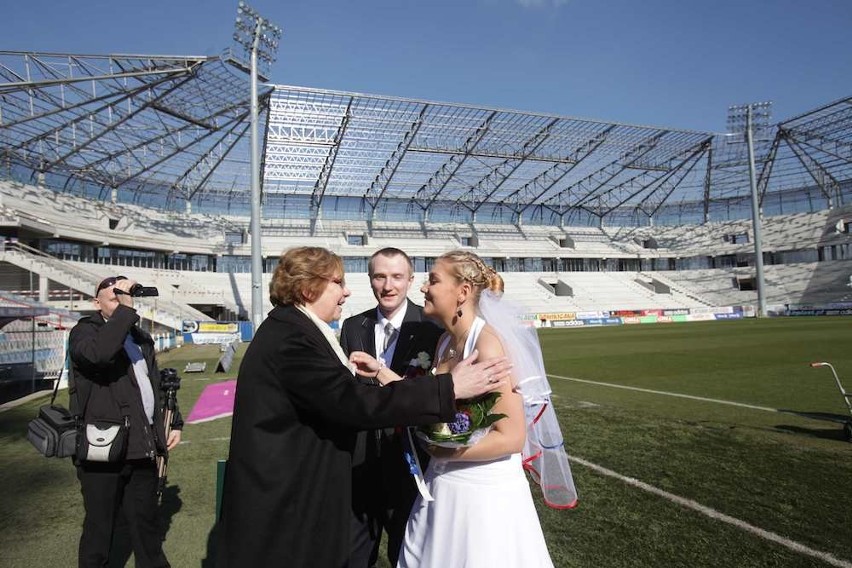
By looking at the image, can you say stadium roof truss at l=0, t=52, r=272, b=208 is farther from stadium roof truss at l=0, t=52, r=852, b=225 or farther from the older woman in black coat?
the older woman in black coat

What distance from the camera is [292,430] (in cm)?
201

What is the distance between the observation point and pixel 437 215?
68.2 metres

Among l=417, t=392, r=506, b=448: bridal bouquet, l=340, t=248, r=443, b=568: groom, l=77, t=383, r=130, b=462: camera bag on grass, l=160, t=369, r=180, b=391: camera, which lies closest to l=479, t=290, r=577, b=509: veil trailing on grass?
l=417, t=392, r=506, b=448: bridal bouquet

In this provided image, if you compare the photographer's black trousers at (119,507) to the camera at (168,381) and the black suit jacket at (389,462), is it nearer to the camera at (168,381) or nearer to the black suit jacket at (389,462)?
the camera at (168,381)

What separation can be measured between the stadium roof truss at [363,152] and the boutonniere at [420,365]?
110ft

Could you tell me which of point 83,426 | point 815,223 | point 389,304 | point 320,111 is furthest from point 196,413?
point 815,223

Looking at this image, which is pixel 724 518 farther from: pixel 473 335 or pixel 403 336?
pixel 473 335

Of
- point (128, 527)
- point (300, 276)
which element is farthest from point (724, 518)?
point (128, 527)

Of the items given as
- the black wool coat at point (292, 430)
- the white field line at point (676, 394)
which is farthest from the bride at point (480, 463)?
the white field line at point (676, 394)

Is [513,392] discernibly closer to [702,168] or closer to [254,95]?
[254,95]

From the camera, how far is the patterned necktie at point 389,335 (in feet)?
12.2

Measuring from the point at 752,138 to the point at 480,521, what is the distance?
63.1 meters

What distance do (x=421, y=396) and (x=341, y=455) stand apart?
518 mm

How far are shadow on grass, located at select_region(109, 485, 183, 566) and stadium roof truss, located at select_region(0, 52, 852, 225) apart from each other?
31.5 m
